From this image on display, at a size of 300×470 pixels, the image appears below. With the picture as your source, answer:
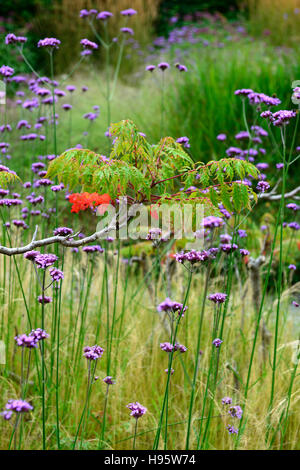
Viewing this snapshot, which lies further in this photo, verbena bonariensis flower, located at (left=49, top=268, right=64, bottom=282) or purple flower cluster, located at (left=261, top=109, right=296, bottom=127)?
purple flower cluster, located at (left=261, top=109, right=296, bottom=127)

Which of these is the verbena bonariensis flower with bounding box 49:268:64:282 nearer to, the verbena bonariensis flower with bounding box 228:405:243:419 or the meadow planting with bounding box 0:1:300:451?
the meadow planting with bounding box 0:1:300:451

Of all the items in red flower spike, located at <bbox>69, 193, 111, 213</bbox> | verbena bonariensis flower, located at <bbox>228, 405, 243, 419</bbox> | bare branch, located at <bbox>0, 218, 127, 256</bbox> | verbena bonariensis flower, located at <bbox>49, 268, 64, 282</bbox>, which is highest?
red flower spike, located at <bbox>69, 193, 111, 213</bbox>

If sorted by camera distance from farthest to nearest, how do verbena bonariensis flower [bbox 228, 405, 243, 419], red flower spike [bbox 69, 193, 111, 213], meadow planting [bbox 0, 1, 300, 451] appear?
verbena bonariensis flower [bbox 228, 405, 243, 419] → red flower spike [bbox 69, 193, 111, 213] → meadow planting [bbox 0, 1, 300, 451]

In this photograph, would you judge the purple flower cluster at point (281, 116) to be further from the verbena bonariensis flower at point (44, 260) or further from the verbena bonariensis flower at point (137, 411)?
the verbena bonariensis flower at point (137, 411)

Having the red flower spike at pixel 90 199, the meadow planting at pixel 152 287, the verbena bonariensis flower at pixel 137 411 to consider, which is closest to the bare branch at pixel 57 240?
the meadow planting at pixel 152 287

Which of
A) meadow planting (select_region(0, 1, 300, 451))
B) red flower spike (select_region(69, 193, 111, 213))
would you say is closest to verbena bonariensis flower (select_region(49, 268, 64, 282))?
→ meadow planting (select_region(0, 1, 300, 451))

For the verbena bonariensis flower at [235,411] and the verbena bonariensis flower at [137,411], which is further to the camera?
the verbena bonariensis flower at [235,411]

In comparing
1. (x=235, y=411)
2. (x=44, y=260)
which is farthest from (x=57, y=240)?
(x=235, y=411)

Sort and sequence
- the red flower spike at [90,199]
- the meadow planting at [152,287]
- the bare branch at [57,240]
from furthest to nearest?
the red flower spike at [90,199] < the meadow planting at [152,287] < the bare branch at [57,240]

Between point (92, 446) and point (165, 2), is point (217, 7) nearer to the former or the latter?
point (165, 2)

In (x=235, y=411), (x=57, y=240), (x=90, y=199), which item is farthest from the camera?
(x=235, y=411)

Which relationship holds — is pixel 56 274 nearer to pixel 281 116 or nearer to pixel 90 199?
pixel 90 199

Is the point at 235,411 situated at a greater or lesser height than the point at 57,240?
lesser
